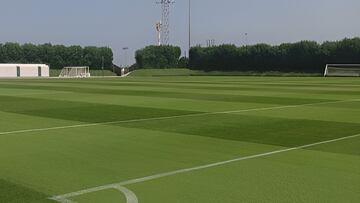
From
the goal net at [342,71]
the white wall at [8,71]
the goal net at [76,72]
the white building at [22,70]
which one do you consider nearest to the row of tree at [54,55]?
the white building at [22,70]

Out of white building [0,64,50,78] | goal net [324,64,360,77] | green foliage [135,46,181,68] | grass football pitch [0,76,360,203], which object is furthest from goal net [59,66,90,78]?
grass football pitch [0,76,360,203]

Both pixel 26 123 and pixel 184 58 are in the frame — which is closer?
pixel 26 123

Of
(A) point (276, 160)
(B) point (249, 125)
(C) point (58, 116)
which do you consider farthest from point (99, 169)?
(C) point (58, 116)

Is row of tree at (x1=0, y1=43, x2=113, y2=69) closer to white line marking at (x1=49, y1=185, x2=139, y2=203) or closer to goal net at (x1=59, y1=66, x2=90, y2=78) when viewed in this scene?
goal net at (x1=59, y1=66, x2=90, y2=78)

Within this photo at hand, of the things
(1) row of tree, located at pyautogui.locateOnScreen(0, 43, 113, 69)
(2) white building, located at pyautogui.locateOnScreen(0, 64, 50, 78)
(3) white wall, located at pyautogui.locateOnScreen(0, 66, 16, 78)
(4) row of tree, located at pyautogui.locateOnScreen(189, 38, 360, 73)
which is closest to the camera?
(3) white wall, located at pyautogui.locateOnScreen(0, 66, 16, 78)

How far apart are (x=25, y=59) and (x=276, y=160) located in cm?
17210

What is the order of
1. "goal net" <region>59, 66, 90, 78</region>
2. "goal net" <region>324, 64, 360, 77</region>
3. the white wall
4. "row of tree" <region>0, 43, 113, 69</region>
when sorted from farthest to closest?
"row of tree" <region>0, 43, 113, 69</region> → the white wall → "goal net" <region>59, 66, 90, 78</region> → "goal net" <region>324, 64, 360, 77</region>

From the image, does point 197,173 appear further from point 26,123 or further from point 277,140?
point 26,123

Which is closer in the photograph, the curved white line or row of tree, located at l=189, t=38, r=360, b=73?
the curved white line

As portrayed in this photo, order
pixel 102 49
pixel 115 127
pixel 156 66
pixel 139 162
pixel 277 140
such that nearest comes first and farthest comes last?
pixel 139 162 → pixel 277 140 → pixel 115 127 → pixel 156 66 → pixel 102 49

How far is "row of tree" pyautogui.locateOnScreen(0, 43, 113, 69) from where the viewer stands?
175125 mm

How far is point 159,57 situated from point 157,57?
765 mm

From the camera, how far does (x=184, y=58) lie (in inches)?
6885

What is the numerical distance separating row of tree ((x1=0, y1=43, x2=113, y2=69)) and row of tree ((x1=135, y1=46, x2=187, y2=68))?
1564 centimetres
